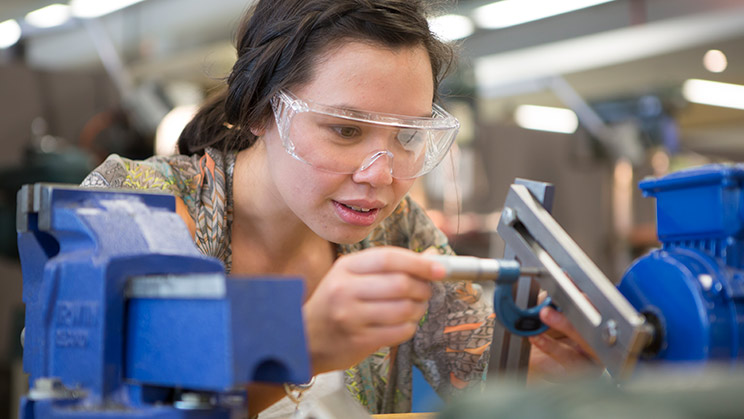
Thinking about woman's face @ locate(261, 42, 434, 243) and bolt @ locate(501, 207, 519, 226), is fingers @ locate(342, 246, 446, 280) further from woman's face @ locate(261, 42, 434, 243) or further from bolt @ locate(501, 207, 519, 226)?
woman's face @ locate(261, 42, 434, 243)

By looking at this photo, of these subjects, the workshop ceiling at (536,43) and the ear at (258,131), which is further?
the workshop ceiling at (536,43)

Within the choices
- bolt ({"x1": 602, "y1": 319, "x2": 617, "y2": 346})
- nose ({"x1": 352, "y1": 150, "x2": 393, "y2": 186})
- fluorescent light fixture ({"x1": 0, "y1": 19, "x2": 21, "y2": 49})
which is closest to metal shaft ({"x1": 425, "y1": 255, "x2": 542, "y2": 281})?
bolt ({"x1": 602, "y1": 319, "x2": 617, "y2": 346})

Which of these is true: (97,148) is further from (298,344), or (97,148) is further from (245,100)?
(298,344)

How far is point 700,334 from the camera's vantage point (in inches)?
31.1

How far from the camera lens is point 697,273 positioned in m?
0.82

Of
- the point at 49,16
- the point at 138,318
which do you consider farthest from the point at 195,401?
the point at 49,16

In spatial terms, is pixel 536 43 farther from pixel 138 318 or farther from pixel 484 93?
pixel 138 318

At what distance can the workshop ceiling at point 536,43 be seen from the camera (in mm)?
6887

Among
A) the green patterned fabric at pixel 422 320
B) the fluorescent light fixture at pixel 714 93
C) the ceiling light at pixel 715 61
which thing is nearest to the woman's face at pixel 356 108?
the green patterned fabric at pixel 422 320

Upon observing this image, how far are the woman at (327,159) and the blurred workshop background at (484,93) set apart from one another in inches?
83.1

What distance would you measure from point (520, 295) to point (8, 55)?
8256mm

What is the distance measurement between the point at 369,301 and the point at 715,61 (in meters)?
8.42

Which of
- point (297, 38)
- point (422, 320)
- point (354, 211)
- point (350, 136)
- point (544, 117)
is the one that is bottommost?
point (422, 320)

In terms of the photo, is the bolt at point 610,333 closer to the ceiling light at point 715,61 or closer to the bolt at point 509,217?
the bolt at point 509,217
